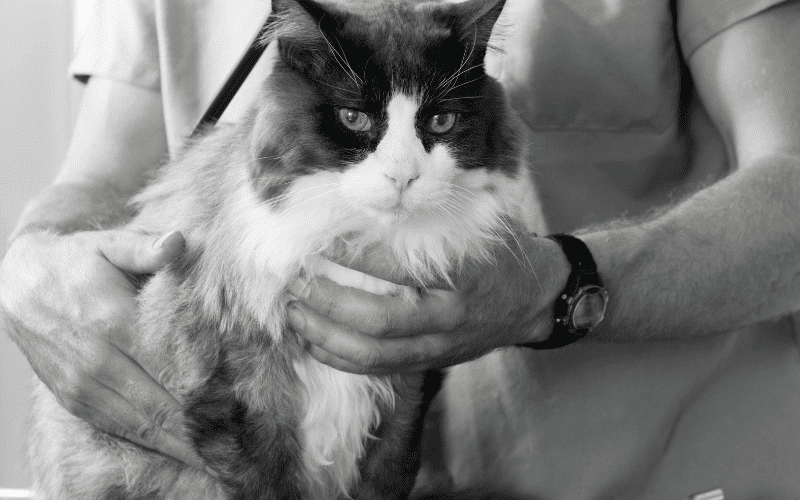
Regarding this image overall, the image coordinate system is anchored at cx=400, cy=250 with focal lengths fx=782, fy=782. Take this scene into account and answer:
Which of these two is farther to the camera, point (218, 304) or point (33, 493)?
point (33, 493)

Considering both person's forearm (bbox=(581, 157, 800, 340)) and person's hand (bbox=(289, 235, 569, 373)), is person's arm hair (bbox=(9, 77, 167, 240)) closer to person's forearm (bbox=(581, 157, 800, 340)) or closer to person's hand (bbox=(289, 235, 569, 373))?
person's hand (bbox=(289, 235, 569, 373))

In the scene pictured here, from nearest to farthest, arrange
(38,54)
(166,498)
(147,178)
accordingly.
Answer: (166,498) < (147,178) < (38,54)

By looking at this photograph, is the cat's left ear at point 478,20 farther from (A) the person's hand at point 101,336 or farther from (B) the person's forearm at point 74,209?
(B) the person's forearm at point 74,209

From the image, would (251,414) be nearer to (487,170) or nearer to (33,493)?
(487,170)

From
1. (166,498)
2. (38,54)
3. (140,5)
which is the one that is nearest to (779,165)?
(166,498)

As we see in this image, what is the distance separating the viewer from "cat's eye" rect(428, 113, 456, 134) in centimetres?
113

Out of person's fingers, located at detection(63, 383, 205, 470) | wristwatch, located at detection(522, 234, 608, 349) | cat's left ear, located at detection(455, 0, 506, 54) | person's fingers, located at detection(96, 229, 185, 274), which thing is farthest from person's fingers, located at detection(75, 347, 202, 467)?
cat's left ear, located at detection(455, 0, 506, 54)

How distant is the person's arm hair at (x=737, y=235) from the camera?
1.41 metres

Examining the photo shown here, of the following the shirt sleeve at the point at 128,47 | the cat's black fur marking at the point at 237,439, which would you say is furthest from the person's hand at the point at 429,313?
the shirt sleeve at the point at 128,47

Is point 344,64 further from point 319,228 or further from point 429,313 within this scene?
point 429,313

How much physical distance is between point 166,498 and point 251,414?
0.29 metres

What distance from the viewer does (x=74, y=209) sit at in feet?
5.53

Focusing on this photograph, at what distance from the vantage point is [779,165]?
1410 mm

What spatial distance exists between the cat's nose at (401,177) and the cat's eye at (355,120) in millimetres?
92
